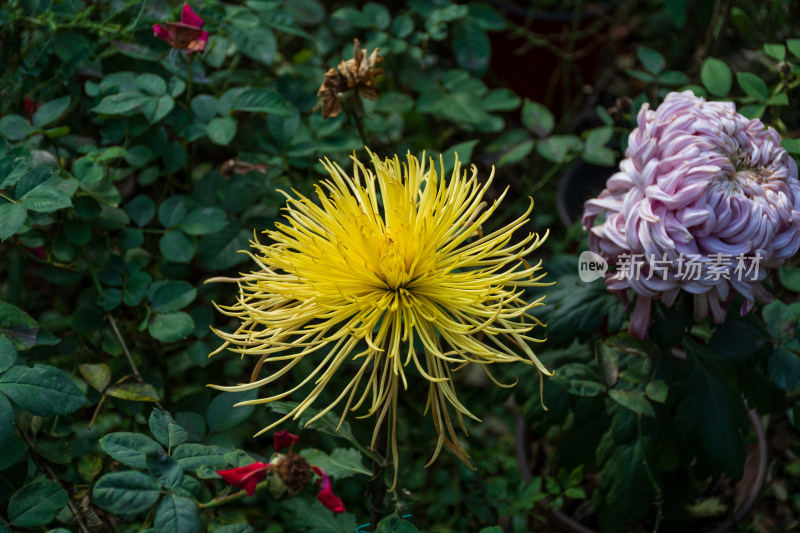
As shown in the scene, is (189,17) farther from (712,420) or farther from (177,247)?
(712,420)

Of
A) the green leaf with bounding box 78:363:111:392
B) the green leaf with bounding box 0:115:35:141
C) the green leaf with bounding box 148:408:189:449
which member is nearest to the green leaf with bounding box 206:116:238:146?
the green leaf with bounding box 0:115:35:141

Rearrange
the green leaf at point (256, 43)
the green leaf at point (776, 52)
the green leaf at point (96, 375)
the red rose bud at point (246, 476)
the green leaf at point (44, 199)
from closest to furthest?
the red rose bud at point (246, 476) → the green leaf at point (44, 199) → the green leaf at point (96, 375) → the green leaf at point (776, 52) → the green leaf at point (256, 43)

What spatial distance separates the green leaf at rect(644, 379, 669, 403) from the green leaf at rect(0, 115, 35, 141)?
0.99 m

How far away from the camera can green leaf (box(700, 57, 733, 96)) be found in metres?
1.15

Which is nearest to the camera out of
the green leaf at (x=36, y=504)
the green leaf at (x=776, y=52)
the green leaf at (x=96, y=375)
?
the green leaf at (x=36, y=504)

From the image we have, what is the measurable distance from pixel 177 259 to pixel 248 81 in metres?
0.49

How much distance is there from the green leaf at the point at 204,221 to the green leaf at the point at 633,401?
24.9 inches

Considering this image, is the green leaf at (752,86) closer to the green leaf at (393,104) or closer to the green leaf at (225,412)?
the green leaf at (393,104)

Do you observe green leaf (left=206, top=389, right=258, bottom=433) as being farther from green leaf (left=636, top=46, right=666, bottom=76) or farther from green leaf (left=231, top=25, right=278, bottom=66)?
green leaf (left=636, top=46, right=666, bottom=76)

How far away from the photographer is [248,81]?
141 centimetres

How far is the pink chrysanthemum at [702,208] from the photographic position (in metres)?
0.87

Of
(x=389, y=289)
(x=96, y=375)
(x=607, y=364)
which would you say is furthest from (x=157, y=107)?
(x=607, y=364)

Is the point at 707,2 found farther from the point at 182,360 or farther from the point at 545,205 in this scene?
the point at 182,360

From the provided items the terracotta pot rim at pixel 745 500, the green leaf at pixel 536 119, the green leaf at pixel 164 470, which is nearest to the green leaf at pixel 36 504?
the green leaf at pixel 164 470
